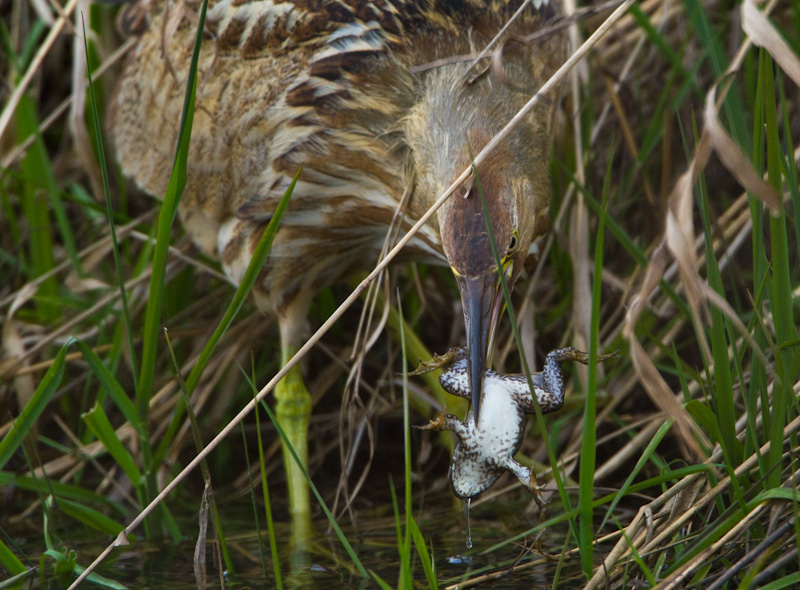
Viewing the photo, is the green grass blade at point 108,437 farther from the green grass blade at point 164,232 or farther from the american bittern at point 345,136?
the american bittern at point 345,136

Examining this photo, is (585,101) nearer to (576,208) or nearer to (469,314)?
(576,208)

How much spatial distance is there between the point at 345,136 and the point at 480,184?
22.0 inches

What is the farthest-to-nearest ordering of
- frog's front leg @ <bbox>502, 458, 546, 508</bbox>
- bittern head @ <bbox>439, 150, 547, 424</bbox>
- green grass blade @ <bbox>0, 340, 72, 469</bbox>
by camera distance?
green grass blade @ <bbox>0, 340, 72, 469</bbox>
bittern head @ <bbox>439, 150, 547, 424</bbox>
frog's front leg @ <bbox>502, 458, 546, 508</bbox>

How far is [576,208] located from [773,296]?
0.96m

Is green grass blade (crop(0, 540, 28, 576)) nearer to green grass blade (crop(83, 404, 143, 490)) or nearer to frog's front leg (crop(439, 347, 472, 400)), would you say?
green grass blade (crop(83, 404, 143, 490))

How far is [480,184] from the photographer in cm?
158

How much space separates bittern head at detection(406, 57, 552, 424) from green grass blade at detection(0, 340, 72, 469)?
70cm

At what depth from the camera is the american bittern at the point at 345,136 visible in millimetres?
1815

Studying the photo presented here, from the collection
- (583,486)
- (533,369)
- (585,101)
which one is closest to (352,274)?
(533,369)

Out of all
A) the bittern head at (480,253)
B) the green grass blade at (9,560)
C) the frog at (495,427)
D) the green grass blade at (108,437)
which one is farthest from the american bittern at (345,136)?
the green grass blade at (9,560)

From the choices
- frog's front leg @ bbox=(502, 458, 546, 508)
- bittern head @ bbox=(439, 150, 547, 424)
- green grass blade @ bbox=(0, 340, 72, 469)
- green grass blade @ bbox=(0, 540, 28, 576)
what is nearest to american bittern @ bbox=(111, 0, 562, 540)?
bittern head @ bbox=(439, 150, 547, 424)

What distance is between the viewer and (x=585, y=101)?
2432 millimetres

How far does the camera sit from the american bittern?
1815 millimetres

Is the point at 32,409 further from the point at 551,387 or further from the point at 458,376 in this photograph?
the point at 551,387
